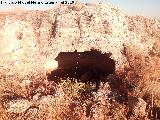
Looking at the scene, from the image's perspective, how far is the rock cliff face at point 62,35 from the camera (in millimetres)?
11039

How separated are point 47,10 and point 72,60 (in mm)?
2336

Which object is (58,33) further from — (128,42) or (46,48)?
(128,42)

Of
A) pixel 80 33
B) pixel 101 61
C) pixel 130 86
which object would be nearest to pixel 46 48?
pixel 80 33

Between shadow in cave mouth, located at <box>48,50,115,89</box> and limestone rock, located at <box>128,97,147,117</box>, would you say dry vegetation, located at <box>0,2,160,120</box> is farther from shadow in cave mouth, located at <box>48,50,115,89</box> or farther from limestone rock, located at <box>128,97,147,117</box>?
shadow in cave mouth, located at <box>48,50,115,89</box>

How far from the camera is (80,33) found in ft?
37.2

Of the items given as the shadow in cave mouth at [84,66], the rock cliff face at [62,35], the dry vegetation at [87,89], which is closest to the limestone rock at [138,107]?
the dry vegetation at [87,89]

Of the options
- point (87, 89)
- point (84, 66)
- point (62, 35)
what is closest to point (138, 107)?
point (87, 89)

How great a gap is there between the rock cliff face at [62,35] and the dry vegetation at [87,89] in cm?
4

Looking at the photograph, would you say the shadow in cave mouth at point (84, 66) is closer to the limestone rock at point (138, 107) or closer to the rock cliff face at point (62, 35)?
the rock cliff face at point (62, 35)

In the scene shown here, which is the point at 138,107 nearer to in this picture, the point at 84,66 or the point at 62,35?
the point at 62,35

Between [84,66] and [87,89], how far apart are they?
274 cm

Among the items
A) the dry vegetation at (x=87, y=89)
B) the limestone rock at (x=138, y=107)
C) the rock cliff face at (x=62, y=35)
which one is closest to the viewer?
the limestone rock at (x=138, y=107)

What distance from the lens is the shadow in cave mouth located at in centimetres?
1202

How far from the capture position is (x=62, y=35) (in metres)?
11.3
